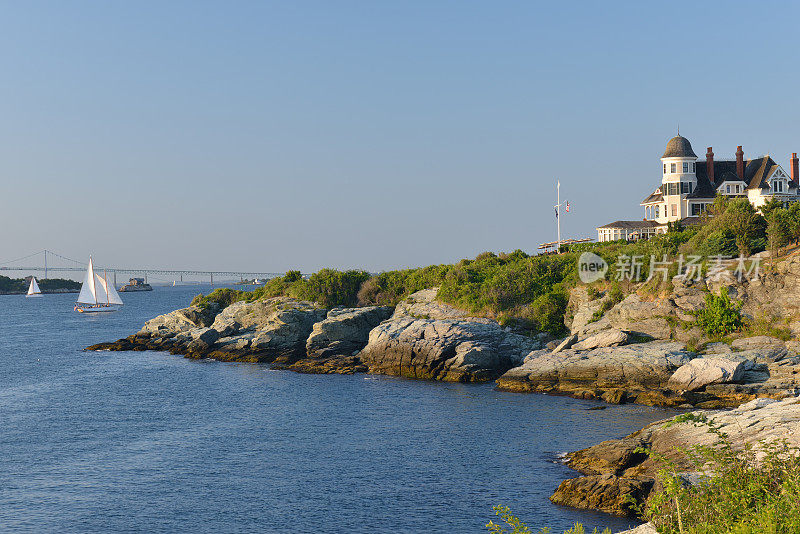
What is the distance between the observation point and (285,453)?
120 ft

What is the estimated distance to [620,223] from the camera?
290 feet

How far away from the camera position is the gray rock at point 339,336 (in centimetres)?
6888

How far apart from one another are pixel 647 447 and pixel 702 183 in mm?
63047

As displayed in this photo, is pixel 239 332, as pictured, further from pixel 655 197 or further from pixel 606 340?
pixel 655 197

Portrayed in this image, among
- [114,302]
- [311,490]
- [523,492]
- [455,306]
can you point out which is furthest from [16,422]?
[114,302]

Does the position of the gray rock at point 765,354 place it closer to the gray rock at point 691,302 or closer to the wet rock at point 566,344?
the gray rock at point 691,302

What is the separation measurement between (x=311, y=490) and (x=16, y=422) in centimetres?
2651

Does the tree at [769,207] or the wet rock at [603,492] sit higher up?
the tree at [769,207]

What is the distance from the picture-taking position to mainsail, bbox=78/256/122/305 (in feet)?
536

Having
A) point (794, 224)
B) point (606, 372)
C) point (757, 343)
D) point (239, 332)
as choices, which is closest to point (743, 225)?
point (794, 224)

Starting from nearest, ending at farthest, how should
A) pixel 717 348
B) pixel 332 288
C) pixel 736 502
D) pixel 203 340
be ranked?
pixel 736 502, pixel 717 348, pixel 203 340, pixel 332 288

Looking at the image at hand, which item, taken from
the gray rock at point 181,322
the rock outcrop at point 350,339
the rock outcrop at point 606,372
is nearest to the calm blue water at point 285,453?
the rock outcrop at point 606,372

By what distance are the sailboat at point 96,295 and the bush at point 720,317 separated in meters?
140

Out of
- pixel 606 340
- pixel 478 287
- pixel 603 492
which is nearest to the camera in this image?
pixel 603 492
